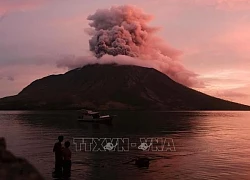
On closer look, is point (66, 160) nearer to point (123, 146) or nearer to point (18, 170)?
point (18, 170)

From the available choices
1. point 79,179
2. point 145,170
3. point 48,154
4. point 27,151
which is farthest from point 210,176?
point 27,151

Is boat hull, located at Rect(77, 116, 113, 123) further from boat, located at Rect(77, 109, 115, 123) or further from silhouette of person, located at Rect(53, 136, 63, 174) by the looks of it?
silhouette of person, located at Rect(53, 136, 63, 174)

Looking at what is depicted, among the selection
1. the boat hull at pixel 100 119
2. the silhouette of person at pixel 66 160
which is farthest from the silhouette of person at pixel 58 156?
the boat hull at pixel 100 119

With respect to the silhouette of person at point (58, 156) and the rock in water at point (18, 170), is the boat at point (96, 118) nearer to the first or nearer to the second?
the silhouette of person at point (58, 156)

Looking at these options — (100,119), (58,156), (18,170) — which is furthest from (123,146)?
(100,119)

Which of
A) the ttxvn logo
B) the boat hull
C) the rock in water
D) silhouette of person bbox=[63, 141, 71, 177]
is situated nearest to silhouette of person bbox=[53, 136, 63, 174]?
silhouette of person bbox=[63, 141, 71, 177]

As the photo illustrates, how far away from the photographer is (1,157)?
665cm

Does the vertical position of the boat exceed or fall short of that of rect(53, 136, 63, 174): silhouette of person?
it exceeds it

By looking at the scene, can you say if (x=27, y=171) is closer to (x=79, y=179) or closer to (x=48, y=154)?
(x=79, y=179)

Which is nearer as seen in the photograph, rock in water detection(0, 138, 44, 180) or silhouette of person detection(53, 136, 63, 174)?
rock in water detection(0, 138, 44, 180)

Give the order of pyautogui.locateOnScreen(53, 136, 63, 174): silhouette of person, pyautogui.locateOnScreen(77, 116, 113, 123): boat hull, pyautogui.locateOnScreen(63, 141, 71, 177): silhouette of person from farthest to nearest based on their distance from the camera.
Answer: pyautogui.locateOnScreen(77, 116, 113, 123): boat hull
pyautogui.locateOnScreen(63, 141, 71, 177): silhouette of person
pyautogui.locateOnScreen(53, 136, 63, 174): silhouette of person

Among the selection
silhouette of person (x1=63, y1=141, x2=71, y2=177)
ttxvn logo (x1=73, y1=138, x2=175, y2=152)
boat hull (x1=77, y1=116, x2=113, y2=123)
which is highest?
boat hull (x1=77, y1=116, x2=113, y2=123)

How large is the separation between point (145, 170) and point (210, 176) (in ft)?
22.5

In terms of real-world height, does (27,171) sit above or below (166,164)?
above
